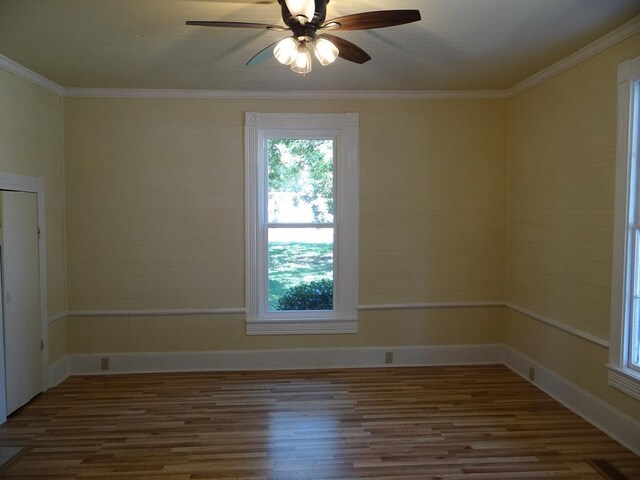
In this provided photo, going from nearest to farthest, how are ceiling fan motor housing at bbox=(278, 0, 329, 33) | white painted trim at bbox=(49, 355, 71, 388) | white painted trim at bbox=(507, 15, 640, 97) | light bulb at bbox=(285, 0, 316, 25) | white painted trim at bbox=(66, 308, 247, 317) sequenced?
light bulb at bbox=(285, 0, 316, 25), ceiling fan motor housing at bbox=(278, 0, 329, 33), white painted trim at bbox=(507, 15, 640, 97), white painted trim at bbox=(49, 355, 71, 388), white painted trim at bbox=(66, 308, 247, 317)

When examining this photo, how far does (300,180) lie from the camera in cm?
442

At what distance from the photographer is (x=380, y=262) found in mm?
4457

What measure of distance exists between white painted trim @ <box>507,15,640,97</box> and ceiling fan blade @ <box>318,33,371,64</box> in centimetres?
181

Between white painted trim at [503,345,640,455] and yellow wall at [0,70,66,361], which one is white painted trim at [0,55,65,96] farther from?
white painted trim at [503,345,640,455]

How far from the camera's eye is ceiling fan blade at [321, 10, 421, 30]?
2078 mm

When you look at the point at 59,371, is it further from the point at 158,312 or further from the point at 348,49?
the point at 348,49

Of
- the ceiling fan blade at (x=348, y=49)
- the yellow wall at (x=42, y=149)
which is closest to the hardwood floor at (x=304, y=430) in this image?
the yellow wall at (x=42, y=149)

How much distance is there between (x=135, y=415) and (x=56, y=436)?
21.3 inches

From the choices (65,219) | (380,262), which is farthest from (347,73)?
(65,219)

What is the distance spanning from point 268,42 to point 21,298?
2.93 meters

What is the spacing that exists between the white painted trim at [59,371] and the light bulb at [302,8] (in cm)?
383

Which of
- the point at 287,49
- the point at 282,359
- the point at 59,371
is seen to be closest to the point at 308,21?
the point at 287,49

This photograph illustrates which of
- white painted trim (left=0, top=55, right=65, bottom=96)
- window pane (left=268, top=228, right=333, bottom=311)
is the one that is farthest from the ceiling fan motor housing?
white painted trim (left=0, top=55, right=65, bottom=96)

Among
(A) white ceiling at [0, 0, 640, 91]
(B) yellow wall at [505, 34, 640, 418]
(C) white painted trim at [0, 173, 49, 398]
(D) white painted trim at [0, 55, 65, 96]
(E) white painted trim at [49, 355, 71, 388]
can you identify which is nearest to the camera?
(A) white ceiling at [0, 0, 640, 91]
